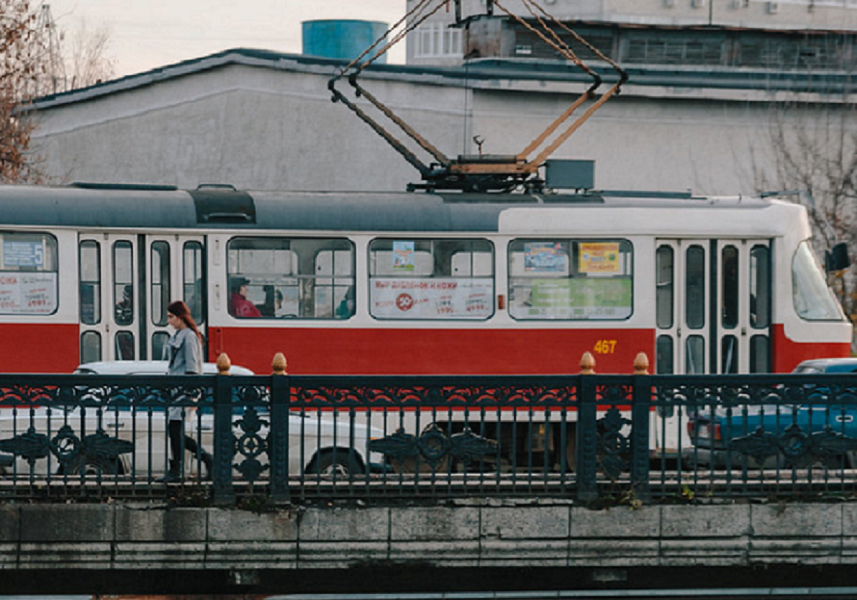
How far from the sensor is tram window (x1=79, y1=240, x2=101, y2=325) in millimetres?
15562

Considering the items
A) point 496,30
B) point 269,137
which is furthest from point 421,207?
point 496,30

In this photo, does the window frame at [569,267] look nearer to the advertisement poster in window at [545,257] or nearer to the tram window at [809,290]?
the advertisement poster in window at [545,257]

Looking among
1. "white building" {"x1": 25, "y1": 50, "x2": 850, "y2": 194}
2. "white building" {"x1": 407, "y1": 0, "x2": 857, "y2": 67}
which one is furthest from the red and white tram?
"white building" {"x1": 25, "y1": 50, "x2": 850, "y2": 194}

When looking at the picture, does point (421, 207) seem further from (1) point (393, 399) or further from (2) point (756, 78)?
(2) point (756, 78)

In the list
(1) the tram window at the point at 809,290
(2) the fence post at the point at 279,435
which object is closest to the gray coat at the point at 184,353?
(2) the fence post at the point at 279,435

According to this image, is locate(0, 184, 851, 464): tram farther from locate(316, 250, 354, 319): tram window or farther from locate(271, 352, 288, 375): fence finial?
locate(271, 352, 288, 375): fence finial

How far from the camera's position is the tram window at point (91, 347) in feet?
51.2

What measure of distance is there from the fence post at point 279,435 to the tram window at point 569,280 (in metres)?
6.79

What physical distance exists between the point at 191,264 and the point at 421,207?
2.61 metres

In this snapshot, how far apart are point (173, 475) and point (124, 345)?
19.3 feet

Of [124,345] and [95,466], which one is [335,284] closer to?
[124,345]

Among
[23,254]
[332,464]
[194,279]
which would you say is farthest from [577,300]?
[23,254]

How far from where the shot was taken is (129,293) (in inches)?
614

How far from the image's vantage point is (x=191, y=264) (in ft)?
51.5
